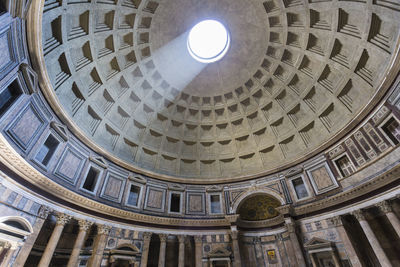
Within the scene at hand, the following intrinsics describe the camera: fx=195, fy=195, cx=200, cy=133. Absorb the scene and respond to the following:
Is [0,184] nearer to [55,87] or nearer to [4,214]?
[4,214]

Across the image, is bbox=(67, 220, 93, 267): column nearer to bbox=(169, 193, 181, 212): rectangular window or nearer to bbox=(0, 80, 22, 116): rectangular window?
bbox=(169, 193, 181, 212): rectangular window

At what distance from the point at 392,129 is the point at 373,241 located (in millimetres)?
7286

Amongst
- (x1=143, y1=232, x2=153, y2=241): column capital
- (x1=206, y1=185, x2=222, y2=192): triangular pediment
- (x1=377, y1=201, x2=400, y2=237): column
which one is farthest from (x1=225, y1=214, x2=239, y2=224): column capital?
(x1=377, y1=201, x2=400, y2=237): column

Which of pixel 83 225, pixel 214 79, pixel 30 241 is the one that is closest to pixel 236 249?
pixel 83 225

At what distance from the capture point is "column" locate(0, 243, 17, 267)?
945cm

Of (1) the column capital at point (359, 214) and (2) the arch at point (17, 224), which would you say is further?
(1) the column capital at point (359, 214)

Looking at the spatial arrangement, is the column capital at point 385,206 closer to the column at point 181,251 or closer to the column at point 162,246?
the column at point 181,251

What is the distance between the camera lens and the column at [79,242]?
12.6m

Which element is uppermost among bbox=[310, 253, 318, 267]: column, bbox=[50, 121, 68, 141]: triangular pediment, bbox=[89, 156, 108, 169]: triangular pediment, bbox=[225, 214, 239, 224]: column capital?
bbox=[50, 121, 68, 141]: triangular pediment

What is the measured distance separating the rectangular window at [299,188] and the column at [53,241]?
1823 cm

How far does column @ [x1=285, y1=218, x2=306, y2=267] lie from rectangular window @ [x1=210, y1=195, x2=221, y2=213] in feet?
21.6

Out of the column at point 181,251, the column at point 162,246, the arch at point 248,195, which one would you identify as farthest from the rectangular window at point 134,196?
the arch at point 248,195

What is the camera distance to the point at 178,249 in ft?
59.9

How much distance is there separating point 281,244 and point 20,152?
20.6 m
